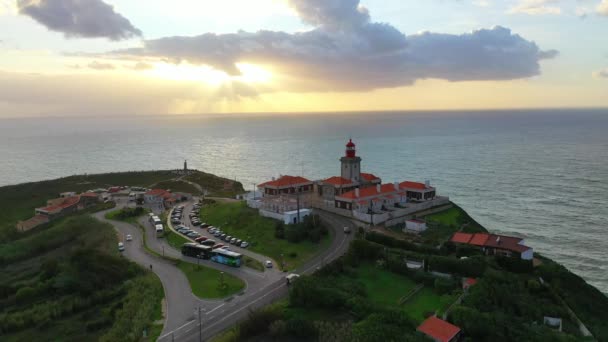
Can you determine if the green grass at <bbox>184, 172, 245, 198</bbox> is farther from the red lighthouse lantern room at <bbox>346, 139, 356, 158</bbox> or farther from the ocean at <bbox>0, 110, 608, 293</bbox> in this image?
the red lighthouse lantern room at <bbox>346, 139, 356, 158</bbox>

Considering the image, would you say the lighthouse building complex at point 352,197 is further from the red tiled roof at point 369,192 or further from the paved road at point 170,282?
the paved road at point 170,282

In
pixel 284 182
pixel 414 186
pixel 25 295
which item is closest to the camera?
pixel 25 295

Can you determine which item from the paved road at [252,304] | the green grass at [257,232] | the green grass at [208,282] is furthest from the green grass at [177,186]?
the paved road at [252,304]

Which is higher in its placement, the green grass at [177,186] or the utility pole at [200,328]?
the utility pole at [200,328]

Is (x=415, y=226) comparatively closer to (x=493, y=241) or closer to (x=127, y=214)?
(x=493, y=241)

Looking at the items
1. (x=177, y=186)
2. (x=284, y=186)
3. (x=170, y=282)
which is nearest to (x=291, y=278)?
(x=170, y=282)
